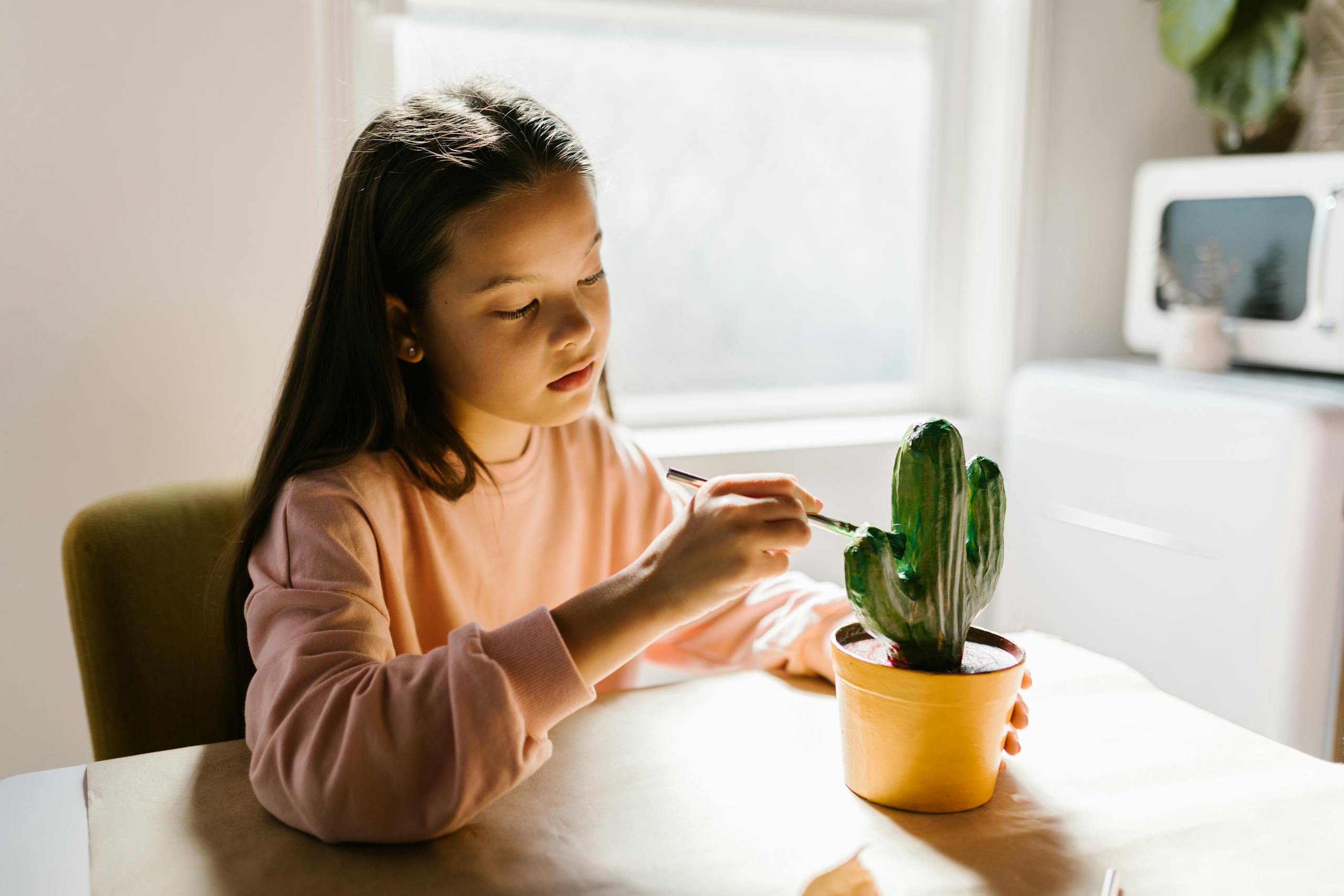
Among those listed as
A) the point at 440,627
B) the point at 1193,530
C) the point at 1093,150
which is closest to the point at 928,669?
the point at 440,627

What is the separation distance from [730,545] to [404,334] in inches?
16.0

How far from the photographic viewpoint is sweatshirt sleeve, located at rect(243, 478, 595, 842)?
622 mm

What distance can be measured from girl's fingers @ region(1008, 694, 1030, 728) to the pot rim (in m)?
0.04

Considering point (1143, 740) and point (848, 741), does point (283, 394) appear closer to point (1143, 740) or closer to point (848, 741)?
point (848, 741)

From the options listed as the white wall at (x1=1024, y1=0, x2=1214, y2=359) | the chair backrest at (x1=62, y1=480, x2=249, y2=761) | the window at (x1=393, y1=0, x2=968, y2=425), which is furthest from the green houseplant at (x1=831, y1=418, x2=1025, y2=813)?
the white wall at (x1=1024, y1=0, x2=1214, y2=359)

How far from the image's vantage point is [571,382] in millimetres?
923

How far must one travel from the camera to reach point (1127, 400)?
156 centimetres

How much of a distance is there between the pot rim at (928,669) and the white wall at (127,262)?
94 centimetres

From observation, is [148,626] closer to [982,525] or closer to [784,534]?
[784,534]

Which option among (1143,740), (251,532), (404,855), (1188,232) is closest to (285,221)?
(251,532)

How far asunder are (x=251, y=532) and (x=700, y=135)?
1.18m

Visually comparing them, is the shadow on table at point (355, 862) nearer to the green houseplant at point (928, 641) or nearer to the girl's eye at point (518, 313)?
the green houseplant at point (928, 641)

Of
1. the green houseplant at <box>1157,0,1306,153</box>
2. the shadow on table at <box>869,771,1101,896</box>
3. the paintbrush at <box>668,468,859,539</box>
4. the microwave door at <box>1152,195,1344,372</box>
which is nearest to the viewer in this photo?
the shadow on table at <box>869,771,1101,896</box>

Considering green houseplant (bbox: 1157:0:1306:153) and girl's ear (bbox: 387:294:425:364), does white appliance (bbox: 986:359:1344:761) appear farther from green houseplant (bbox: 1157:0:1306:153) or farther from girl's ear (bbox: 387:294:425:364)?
girl's ear (bbox: 387:294:425:364)
